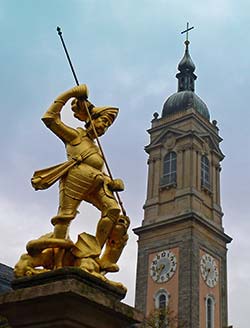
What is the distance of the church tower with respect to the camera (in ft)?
125

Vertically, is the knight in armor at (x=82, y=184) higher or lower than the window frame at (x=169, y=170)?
lower

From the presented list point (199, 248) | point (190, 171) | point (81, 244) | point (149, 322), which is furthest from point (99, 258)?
point (190, 171)

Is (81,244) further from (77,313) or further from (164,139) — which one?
(164,139)

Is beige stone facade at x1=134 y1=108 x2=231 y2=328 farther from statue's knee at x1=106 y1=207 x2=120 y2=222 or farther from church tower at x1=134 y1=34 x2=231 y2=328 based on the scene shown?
statue's knee at x1=106 y1=207 x2=120 y2=222

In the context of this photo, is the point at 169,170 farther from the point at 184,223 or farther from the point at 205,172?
the point at 184,223

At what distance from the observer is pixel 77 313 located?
17.8ft

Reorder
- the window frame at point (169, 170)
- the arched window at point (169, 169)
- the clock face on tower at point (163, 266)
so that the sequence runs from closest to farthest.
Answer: the clock face on tower at point (163, 266), the window frame at point (169, 170), the arched window at point (169, 169)

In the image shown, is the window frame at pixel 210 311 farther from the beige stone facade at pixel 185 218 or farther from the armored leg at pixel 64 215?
the armored leg at pixel 64 215

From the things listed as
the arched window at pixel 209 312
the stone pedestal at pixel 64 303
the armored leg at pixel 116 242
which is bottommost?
the stone pedestal at pixel 64 303

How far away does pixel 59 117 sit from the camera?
6.56 meters

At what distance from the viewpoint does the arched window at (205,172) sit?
4368 cm

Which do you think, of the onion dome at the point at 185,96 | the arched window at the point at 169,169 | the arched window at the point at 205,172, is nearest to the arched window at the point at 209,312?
the arched window at the point at 205,172

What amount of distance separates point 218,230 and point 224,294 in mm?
4125

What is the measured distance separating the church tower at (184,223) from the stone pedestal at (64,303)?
3011 cm
